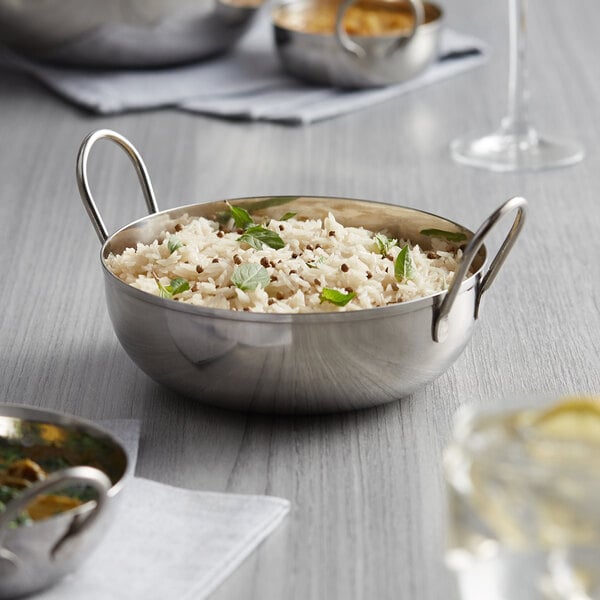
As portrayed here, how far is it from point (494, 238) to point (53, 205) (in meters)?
0.70

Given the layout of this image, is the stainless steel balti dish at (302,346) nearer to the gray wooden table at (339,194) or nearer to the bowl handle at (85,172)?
the gray wooden table at (339,194)

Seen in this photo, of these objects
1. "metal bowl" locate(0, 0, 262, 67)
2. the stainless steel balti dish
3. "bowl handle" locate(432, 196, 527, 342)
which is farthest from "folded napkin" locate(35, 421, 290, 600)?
"metal bowl" locate(0, 0, 262, 67)

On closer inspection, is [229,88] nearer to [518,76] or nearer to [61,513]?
[518,76]

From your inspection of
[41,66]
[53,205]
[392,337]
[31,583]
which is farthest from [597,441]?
[41,66]

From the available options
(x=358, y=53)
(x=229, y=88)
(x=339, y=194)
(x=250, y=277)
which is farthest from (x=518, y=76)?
(x=250, y=277)

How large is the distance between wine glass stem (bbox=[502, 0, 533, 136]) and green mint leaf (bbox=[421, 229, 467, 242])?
0.86 meters

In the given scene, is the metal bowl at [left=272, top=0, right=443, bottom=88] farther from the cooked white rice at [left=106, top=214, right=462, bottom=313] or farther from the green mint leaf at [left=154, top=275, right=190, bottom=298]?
the green mint leaf at [left=154, top=275, right=190, bottom=298]

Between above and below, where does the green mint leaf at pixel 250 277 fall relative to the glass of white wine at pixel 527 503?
below

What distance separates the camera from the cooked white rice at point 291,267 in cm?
113

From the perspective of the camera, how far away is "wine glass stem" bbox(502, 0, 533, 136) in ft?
6.73

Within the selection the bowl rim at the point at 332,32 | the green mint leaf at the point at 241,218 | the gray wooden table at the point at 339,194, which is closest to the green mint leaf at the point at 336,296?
the gray wooden table at the point at 339,194

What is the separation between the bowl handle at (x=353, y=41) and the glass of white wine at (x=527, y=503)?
147cm

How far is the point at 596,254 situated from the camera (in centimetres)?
165

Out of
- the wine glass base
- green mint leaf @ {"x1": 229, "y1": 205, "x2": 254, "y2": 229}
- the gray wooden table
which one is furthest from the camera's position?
the wine glass base
